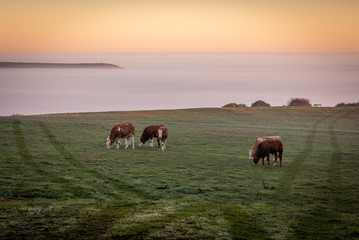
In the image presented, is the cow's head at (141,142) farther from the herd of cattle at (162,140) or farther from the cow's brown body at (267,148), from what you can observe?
the cow's brown body at (267,148)

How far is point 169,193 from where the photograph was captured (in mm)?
16562

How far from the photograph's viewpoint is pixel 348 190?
1819 centimetres

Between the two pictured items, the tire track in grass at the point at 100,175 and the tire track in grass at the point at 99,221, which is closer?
the tire track in grass at the point at 99,221

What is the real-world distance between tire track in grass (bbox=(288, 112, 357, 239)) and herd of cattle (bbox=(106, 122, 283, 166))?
5327mm

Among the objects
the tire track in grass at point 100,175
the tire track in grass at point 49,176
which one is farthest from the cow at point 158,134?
the tire track in grass at point 49,176

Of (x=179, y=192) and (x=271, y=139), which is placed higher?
(x=271, y=139)

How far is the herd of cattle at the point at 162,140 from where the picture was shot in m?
25.3

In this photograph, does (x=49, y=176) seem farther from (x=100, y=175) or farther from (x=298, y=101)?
(x=298, y=101)

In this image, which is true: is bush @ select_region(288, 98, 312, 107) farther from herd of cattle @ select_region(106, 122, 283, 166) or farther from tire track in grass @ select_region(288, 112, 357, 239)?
tire track in grass @ select_region(288, 112, 357, 239)

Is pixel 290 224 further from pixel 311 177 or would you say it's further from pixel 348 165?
pixel 348 165

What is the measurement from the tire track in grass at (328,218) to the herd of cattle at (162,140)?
17.5 feet

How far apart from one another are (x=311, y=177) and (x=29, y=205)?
16.0 metres

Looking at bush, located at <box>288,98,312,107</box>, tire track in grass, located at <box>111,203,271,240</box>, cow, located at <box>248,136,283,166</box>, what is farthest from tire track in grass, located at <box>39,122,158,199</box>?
bush, located at <box>288,98,312,107</box>

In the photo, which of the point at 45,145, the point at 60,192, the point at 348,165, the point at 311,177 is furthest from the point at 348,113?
the point at 60,192
